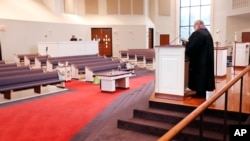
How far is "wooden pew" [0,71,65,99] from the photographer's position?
21.3ft

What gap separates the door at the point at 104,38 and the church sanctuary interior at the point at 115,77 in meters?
0.07

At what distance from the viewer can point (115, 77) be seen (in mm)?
7570

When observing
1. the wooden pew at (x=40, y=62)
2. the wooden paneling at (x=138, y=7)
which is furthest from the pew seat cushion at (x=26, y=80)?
the wooden paneling at (x=138, y=7)

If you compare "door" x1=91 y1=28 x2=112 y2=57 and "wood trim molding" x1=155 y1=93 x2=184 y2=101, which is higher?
"door" x1=91 y1=28 x2=112 y2=57

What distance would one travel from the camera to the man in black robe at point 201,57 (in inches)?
166

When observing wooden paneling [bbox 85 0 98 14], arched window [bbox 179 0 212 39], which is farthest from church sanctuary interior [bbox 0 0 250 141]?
arched window [bbox 179 0 212 39]

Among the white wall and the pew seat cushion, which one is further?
the white wall

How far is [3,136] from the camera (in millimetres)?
4176

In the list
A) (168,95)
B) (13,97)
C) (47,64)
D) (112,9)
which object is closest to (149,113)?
(168,95)

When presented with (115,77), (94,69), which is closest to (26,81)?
(115,77)

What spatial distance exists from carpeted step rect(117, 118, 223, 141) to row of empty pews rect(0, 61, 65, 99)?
11.8 feet

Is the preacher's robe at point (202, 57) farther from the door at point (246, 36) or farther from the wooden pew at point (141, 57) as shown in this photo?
the door at point (246, 36)

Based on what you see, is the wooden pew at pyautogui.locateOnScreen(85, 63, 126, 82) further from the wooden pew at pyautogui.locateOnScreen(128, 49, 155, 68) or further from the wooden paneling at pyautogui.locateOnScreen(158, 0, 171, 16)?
the wooden paneling at pyautogui.locateOnScreen(158, 0, 171, 16)

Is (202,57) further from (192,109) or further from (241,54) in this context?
(241,54)
